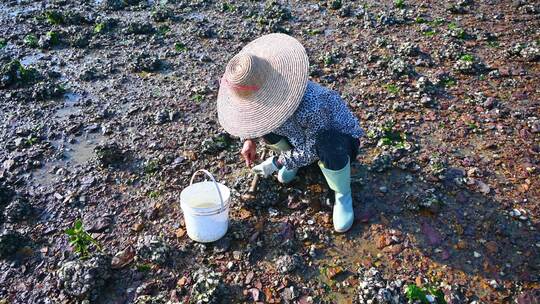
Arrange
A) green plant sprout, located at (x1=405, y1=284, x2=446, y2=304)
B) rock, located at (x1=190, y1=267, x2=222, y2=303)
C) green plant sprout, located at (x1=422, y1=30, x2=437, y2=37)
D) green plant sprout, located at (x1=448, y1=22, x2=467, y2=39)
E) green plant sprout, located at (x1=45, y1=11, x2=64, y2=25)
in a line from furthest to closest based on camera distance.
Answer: green plant sprout, located at (x1=45, y1=11, x2=64, y2=25) → green plant sprout, located at (x1=422, y1=30, x2=437, y2=37) → green plant sprout, located at (x1=448, y1=22, x2=467, y2=39) → rock, located at (x1=190, y1=267, x2=222, y2=303) → green plant sprout, located at (x1=405, y1=284, x2=446, y2=304)

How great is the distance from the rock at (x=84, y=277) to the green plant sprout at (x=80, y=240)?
0.49 ft

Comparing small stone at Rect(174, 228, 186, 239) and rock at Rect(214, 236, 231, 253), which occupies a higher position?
rock at Rect(214, 236, 231, 253)

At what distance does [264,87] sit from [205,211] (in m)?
1.03

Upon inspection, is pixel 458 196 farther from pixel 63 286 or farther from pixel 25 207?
pixel 25 207

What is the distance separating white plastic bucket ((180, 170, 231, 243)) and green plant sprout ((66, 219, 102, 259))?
81cm

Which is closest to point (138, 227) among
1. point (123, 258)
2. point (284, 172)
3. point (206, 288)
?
point (123, 258)

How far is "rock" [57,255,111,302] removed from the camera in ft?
10.8

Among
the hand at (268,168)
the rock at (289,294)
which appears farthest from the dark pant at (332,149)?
the rock at (289,294)

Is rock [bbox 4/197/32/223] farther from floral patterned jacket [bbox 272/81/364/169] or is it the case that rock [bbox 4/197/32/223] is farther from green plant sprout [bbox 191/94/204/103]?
floral patterned jacket [bbox 272/81/364/169]

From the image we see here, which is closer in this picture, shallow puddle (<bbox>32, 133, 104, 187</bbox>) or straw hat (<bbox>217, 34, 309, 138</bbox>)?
straw hat (<bbox>217, 34, 309, 138</bbox>)

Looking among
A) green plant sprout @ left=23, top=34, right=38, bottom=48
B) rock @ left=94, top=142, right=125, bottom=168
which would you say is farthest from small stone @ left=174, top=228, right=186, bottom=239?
green plant sprout @ left=23, top=34, right=38, bottom=48

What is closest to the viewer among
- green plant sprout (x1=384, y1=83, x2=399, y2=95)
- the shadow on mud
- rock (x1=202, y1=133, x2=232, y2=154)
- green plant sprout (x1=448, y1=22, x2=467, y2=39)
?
the shadow on mud

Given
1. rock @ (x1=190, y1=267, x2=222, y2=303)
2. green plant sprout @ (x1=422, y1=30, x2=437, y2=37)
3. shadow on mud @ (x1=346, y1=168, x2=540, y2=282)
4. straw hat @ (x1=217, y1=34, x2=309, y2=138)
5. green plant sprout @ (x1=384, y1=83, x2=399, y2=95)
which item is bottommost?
green plant sprout @ (x1=384, y1=83, x2=399, y2=95)

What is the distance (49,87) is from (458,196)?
16.6ft
